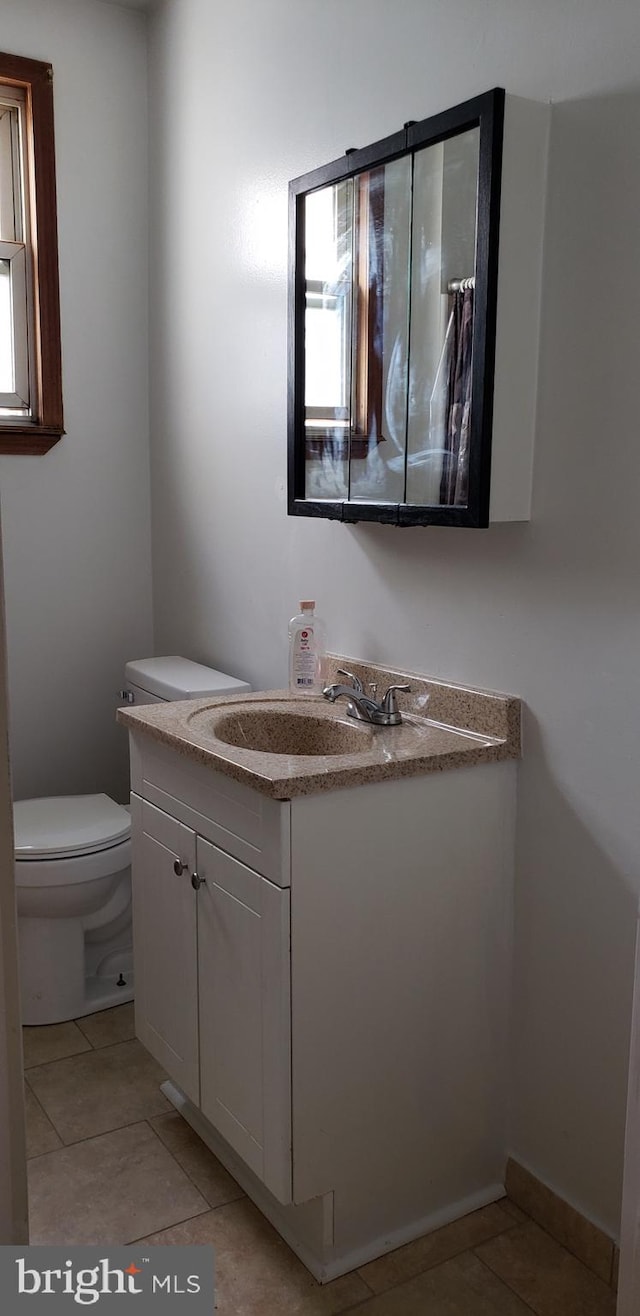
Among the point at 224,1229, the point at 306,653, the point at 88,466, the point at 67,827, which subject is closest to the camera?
the point at 224,1229

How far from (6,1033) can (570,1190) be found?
4.87 ft

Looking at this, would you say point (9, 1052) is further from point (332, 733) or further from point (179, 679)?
point (179, 679)

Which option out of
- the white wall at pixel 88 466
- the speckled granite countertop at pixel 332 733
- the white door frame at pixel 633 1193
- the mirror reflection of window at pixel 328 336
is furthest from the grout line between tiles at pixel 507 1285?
the white wall at pixel 88 466

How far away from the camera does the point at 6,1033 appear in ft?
2.13

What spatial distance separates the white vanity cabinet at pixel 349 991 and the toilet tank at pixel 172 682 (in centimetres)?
60

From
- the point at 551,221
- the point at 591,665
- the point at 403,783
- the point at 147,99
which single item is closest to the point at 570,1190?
the point at 403,783

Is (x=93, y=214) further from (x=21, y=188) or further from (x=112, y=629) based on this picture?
(x=112, y=629)

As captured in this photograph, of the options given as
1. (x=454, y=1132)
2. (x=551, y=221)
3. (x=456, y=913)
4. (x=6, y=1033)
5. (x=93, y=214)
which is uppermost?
(x=93, y=214)

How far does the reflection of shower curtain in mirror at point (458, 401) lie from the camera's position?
1.74 meters

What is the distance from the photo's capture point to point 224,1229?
185 cm

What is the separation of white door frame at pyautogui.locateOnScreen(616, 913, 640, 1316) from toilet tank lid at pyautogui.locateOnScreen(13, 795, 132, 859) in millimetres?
1591

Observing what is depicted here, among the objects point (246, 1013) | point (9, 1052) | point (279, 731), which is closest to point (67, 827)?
point (279, 731)

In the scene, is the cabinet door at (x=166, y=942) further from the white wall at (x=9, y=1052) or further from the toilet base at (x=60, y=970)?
the white wall at (x=9, y=1052)

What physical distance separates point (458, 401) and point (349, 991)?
1002 millimetres
